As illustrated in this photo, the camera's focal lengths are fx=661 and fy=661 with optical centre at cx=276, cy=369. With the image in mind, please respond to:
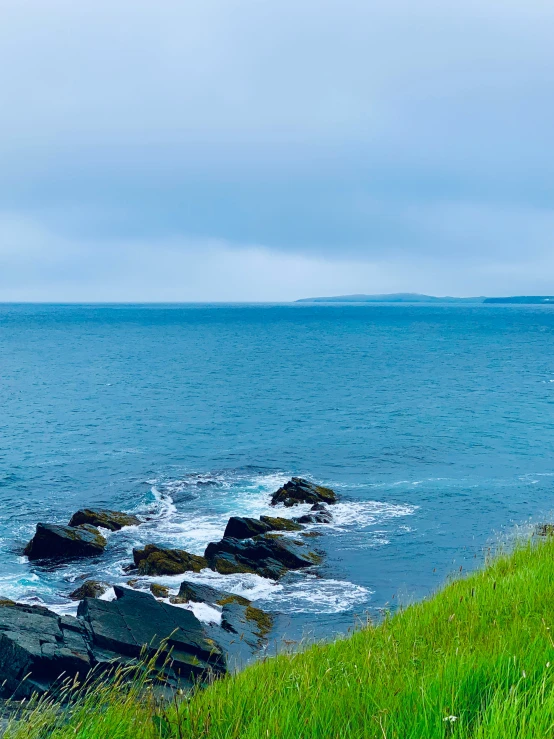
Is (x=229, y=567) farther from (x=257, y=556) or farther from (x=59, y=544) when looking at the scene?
(x=59, y=544)

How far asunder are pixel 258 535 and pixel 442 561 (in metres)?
8.99

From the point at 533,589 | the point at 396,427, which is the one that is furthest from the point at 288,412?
the point at 533,589

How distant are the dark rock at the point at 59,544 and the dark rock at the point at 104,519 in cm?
238

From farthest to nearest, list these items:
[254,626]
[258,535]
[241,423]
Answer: [241,423]
[258,535]
[254,626]

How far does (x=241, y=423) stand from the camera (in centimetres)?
6275

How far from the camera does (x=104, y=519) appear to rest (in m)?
35.8

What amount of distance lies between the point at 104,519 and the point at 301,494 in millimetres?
11389

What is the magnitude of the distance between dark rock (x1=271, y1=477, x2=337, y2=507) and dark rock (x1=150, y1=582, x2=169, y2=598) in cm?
1294

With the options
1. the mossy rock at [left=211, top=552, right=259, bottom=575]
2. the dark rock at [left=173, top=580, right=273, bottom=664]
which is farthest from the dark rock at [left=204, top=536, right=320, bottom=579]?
the dark rock at [left=173, top=580, right=273, bottom=664]

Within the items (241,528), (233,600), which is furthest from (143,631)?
(241,528)

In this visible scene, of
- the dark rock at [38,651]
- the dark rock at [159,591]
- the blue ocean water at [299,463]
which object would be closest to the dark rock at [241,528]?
the blue ocean water at [299,463]

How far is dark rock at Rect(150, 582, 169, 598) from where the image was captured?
2611 cm

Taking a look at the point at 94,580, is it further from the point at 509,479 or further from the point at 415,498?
the point at 509,479

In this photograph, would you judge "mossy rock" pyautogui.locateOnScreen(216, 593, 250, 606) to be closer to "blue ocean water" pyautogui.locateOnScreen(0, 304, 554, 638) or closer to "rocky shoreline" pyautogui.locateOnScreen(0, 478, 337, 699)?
"rocky shoreline" pyautogui.locateOnScreen(0, 478, 337, 699)
